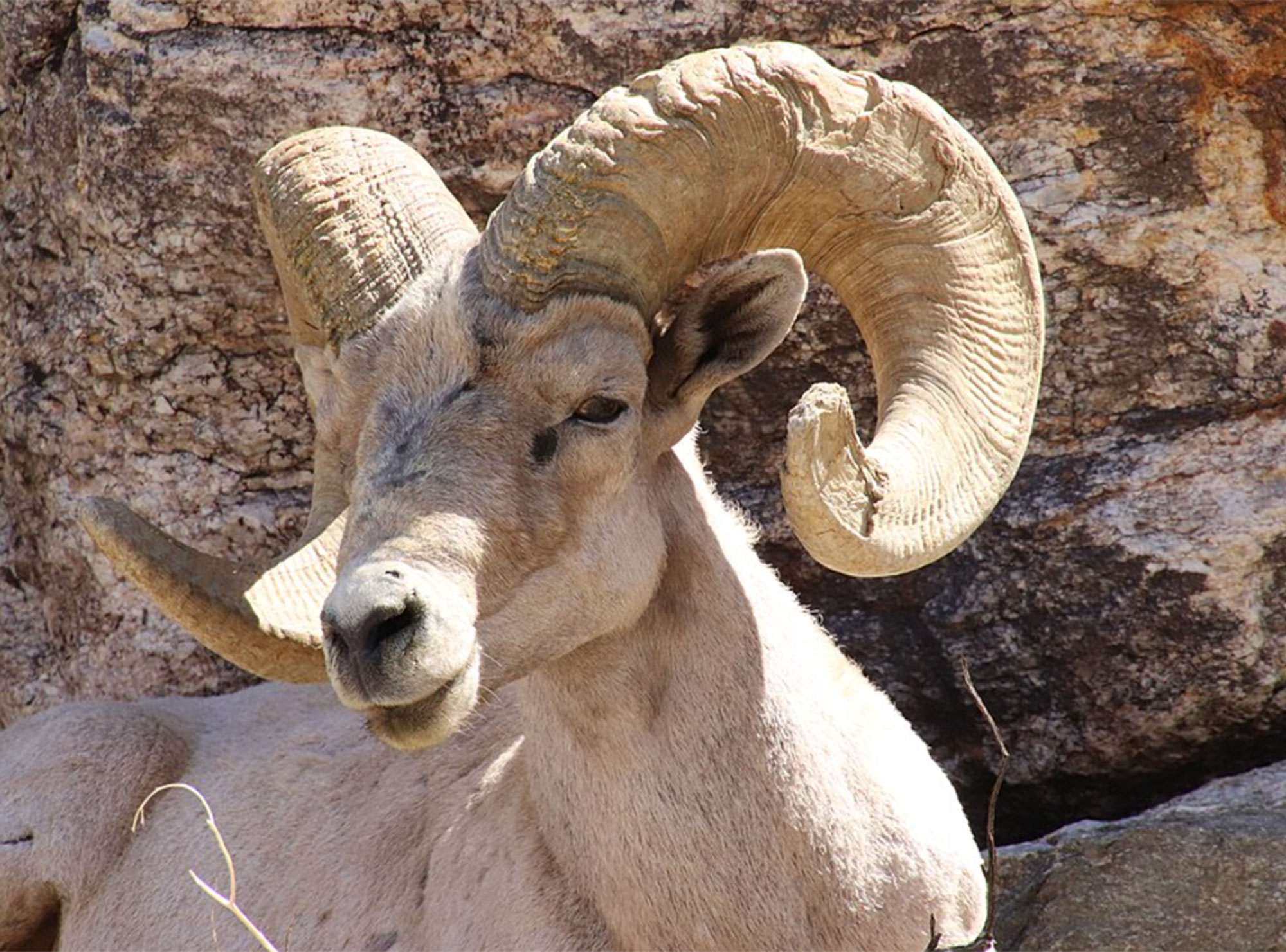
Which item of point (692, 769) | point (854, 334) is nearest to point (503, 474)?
point (692, 769)

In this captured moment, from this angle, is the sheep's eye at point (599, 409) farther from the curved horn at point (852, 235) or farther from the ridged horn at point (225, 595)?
the ridged horn at point (225, 595)

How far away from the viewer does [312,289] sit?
5.93 metres

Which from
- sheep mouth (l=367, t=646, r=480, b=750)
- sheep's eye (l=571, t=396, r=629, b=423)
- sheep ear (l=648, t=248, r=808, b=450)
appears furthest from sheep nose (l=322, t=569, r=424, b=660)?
sheep ear (l=648, t=248, r=808, b=450)

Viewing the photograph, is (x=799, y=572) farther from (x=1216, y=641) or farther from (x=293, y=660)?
(x=293, y=660)

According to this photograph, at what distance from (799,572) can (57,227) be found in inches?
144

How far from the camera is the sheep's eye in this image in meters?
5.41

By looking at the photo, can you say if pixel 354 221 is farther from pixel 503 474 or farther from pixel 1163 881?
pixel 1163 881

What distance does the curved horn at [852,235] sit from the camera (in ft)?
17.7

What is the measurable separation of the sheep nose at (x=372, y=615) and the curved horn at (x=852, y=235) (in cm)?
109

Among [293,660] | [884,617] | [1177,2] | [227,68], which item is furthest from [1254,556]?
[227,68]

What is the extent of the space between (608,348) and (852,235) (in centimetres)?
95

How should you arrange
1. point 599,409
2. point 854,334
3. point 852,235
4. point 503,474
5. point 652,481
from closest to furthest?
point 503,474, point 599,409, point 652,481, point 852,235, point 854,334

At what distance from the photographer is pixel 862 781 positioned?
18.9ft

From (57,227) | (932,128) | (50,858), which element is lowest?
(50,858)
